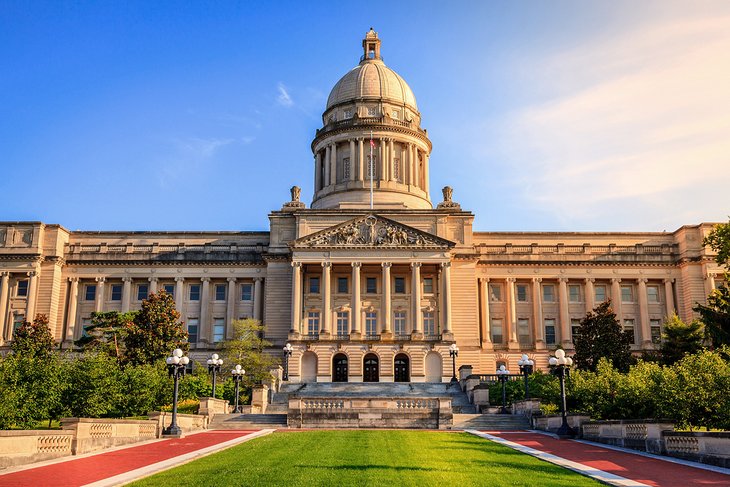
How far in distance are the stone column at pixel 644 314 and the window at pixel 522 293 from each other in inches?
443

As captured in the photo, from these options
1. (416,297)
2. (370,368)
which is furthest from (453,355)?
(370,368)

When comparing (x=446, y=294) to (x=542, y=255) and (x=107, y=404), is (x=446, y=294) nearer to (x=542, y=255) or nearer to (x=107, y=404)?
(x=542, y=255)

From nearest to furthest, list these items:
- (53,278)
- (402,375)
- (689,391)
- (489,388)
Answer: (689,391)
(489,388)
(402,375)
(53,278)

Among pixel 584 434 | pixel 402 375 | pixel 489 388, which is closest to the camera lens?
pixel 584 434

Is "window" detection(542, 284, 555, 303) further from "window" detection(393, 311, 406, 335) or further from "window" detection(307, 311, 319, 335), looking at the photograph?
"window" detection(307, 311, 319, 335)

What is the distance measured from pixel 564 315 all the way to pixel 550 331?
7.11ft

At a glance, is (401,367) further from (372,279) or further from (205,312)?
(205,312)

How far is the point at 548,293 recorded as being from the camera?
74.2 metres

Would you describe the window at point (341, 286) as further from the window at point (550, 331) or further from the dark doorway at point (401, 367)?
the window at point (550, 331)

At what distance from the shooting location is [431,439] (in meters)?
28.0

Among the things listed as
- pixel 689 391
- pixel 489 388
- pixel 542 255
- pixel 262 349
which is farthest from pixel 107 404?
pixel 542 255

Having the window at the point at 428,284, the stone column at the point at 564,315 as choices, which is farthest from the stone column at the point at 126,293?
the stone column at the point at 564,315

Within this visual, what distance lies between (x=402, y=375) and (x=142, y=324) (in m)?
23.5

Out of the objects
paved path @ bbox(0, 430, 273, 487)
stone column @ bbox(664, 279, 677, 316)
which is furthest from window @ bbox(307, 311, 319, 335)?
paved path @ bbox(0, 430, 273, 487)
